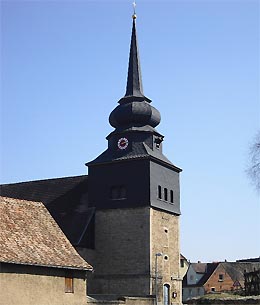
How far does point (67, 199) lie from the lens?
51.2 metres

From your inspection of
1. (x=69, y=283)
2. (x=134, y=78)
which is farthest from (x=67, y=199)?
(x=69, y=283)

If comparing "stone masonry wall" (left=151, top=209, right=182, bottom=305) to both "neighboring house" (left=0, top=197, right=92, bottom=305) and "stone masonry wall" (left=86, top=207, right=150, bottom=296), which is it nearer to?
"stone masonry wall" (left=86, top=207, right=150, bottom=296)

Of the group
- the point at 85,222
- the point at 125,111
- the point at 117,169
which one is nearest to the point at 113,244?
the point at 85,222

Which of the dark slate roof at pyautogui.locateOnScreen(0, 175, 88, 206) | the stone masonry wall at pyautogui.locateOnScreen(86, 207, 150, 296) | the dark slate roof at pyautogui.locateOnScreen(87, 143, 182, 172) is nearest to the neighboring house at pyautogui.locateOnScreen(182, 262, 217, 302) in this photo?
the dark slate roof at pyautogui.locateOnScreen(0, 175, 88, 206)

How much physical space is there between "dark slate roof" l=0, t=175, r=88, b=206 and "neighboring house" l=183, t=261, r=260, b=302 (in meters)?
31.6

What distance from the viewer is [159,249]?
47969 mm

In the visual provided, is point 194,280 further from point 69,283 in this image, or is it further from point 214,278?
point 69,283

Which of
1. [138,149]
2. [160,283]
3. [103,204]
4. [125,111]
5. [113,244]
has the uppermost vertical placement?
[125,111]

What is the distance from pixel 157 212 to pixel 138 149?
5125 millimetres

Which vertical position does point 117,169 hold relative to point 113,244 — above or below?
above

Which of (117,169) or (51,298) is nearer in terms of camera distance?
(51,298)

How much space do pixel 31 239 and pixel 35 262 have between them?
6.33 feet

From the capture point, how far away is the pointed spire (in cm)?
5159

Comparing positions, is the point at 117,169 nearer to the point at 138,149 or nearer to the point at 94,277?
the point at 138,149
